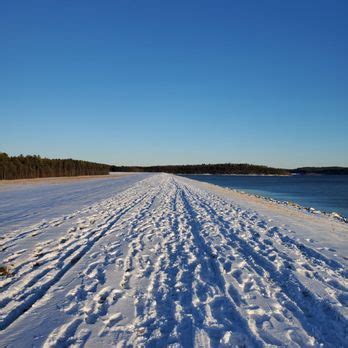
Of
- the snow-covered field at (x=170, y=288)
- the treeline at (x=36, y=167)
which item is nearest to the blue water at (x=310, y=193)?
the snow-covered field at (x=170, y=288)

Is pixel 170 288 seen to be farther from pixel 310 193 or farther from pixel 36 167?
pixel 36 167

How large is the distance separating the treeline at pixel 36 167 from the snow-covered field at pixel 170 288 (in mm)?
65289

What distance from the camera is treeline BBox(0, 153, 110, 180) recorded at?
6794 centimetres

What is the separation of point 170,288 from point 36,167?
85.3 m

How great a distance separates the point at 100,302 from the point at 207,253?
3.66 metres

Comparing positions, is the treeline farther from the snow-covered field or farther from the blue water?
the snow-covered field

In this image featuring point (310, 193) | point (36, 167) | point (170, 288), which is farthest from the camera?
point (36, 167)

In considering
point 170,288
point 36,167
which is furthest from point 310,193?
point 36,167

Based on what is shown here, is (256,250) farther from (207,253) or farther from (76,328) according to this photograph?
(76,328)

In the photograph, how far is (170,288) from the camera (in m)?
5.58

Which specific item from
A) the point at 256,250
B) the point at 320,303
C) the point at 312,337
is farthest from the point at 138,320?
the point at 256,250

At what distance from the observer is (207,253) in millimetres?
8000

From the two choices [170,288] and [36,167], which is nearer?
[170,288]

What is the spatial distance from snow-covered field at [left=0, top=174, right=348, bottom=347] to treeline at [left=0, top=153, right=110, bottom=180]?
65289 mm
